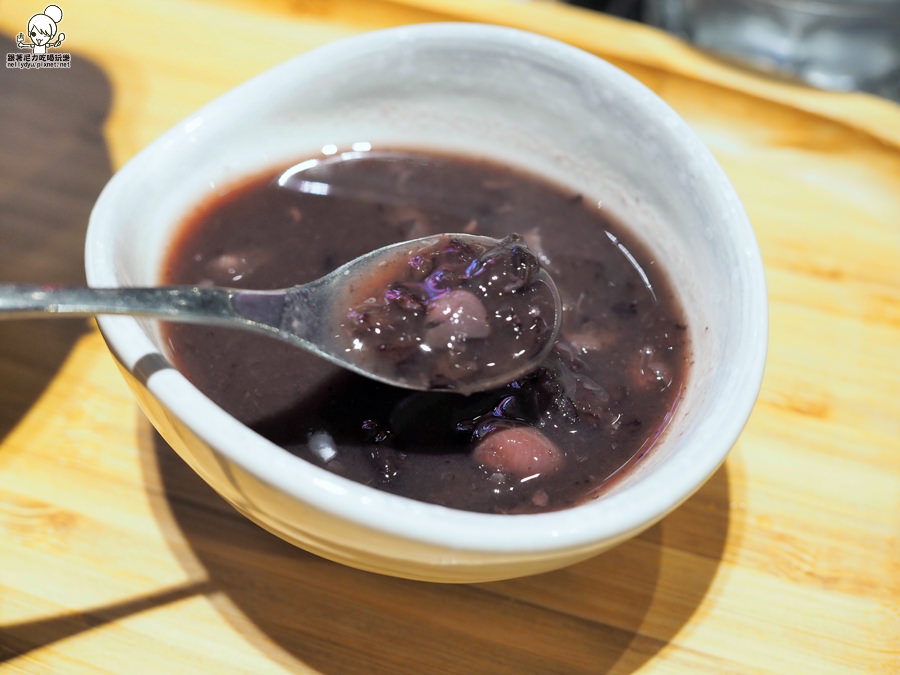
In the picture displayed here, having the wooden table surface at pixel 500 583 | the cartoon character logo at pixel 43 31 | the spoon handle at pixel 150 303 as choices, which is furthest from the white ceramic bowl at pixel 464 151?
the cartoon character logo at pixel 43 31

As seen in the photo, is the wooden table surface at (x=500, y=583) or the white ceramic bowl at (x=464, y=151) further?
the wooden table surface at (x=500, y=583)

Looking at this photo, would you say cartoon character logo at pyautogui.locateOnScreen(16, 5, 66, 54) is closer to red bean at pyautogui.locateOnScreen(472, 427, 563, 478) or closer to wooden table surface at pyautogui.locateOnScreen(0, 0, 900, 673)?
wooden table surface at pyautogui.locateOnScreen(0, 0, 900, 673)

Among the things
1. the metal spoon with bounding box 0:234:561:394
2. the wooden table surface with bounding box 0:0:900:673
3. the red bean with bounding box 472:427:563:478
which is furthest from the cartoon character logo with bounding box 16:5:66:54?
the red bean with bounding box 472:427:563:478

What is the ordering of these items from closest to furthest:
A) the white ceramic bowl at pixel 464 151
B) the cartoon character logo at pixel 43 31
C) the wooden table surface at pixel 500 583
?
the white ceramic bowl at pixel 464 151 < the wooden table surface at pixel 500 583 < the cartoon character logo at pixel 43 31

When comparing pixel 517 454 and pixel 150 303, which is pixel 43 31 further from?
pixel 517 454

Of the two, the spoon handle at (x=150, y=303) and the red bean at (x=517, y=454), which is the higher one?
the spoon handle at (x=150, y=303)

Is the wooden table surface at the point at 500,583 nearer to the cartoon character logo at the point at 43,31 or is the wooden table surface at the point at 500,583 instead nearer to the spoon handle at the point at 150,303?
the cartoon character logo at the point at 43,31

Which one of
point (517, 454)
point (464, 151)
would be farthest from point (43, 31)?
point (517, 454)

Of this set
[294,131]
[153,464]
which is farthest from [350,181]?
[153,464]
